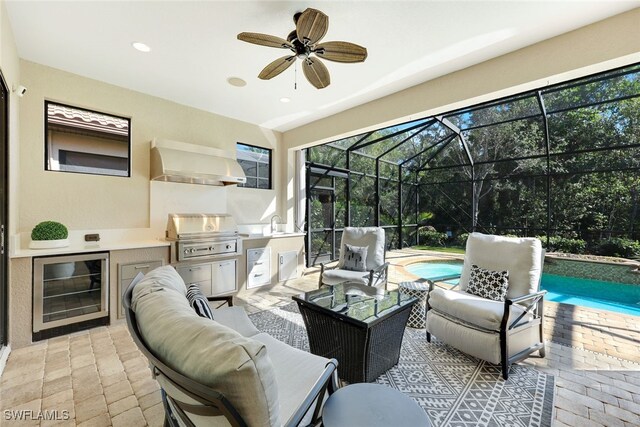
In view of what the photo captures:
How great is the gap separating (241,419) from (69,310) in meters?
3.48

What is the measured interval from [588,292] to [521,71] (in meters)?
5.86

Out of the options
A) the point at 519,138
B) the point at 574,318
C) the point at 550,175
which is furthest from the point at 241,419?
the point at 519,138

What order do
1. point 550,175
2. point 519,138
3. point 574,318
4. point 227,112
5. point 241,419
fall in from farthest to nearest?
point 519,138 → point 550,175 → point 227,112 → point 574,318 → point 241,419

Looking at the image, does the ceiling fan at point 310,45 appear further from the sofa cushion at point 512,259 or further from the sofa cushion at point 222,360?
the sofa cushion at point 512,259

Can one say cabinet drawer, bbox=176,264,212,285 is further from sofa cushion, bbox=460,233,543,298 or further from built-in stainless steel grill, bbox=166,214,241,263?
sofa cushion, bbox=460,233,543,298

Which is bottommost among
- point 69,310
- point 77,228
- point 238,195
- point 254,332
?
point 69,310

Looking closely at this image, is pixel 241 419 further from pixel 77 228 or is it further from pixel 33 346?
pixel 77 228

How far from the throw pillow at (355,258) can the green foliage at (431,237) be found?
6.34 m

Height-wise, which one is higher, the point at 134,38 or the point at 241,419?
the point at 134,38

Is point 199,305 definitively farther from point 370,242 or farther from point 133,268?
point 370,242

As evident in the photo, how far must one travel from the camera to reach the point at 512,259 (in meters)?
2.86

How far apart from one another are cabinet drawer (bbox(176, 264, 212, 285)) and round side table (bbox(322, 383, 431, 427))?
3188mm

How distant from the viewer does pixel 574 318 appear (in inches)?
139

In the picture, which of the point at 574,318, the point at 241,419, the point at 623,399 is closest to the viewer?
the point at 241,419
